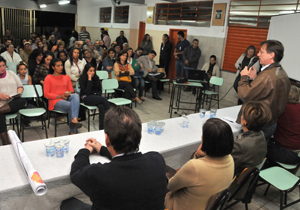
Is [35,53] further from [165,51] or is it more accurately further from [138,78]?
[165,51]

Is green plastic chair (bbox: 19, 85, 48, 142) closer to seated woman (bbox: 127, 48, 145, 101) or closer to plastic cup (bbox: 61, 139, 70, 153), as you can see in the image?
plastic cup (bbox: 61, 139, 70, 153)

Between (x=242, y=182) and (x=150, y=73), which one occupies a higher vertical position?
(x=150, y=73)

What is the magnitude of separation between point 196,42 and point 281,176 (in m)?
5.58

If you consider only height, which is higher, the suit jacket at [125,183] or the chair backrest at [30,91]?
the suit jacket at [125,183]

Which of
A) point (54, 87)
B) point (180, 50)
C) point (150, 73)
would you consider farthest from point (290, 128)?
point (180, 50)

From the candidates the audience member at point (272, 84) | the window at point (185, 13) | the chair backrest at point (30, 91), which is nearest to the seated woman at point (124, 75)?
the chair backrest at point (30, 91)

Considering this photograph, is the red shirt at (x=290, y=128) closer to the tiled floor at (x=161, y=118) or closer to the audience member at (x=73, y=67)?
the tiled floor at (x=161, y=118)

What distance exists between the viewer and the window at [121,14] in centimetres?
1041

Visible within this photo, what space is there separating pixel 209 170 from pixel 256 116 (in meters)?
0.93

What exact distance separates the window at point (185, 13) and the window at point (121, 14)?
1.88 meters

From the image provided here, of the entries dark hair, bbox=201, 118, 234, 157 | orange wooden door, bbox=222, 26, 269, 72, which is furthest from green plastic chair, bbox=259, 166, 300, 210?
orange wooden door, bbox=222, 26, 269, 72

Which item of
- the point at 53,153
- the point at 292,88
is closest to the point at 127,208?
the point at 53,153

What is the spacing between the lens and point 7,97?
129 inches

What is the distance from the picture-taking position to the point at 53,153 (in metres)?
1.87
